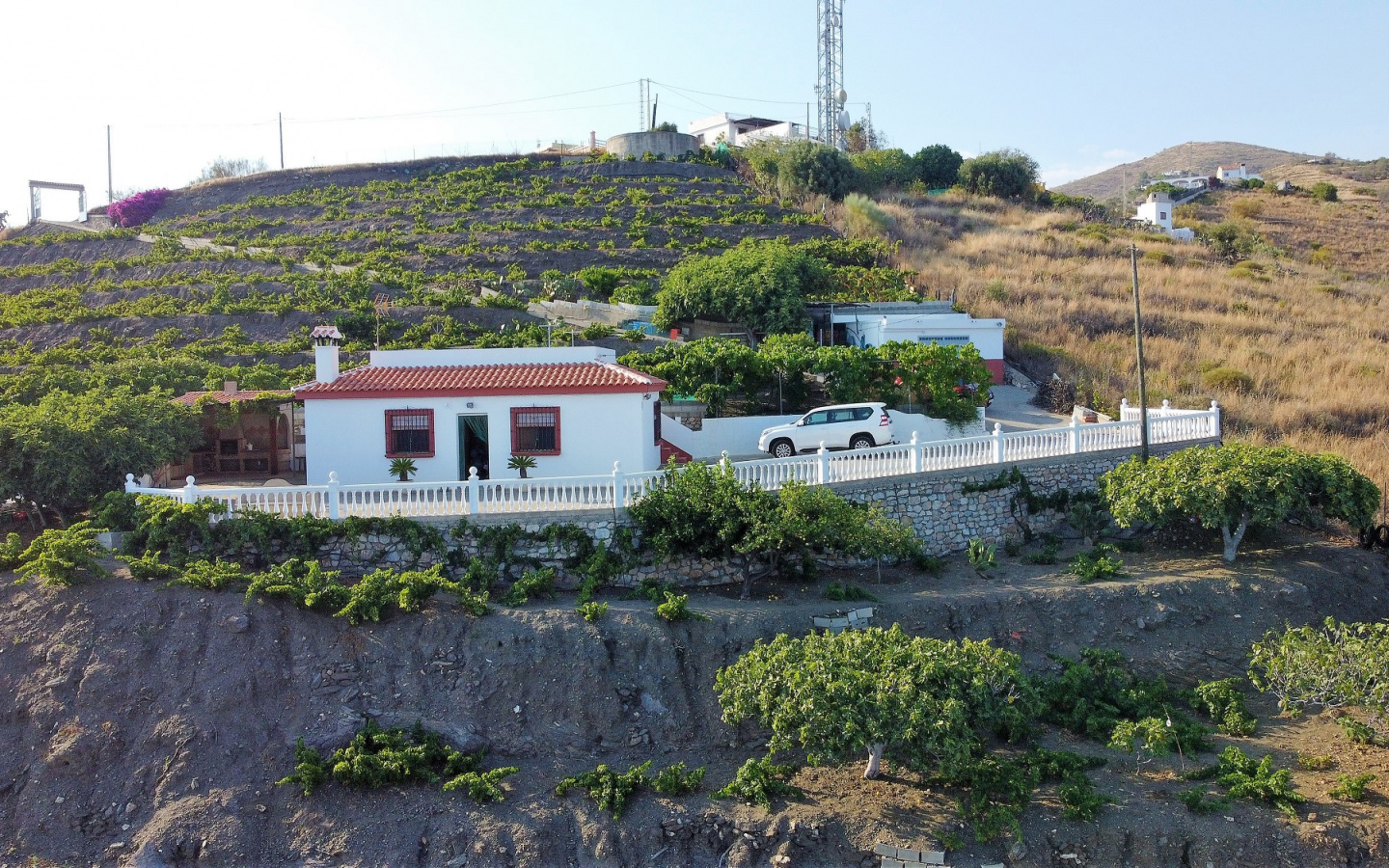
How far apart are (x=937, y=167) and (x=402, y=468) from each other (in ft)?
187

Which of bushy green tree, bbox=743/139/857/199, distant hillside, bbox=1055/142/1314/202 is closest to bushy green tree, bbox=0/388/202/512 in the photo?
bushy green tree, bbox=743/139/857/199

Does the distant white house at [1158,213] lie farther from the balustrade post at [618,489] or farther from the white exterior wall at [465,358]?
the balustrade post at [618,489]

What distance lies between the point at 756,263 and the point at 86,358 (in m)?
22.9

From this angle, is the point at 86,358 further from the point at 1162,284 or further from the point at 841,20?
the point at 841,20

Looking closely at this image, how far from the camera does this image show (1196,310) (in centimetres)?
3981

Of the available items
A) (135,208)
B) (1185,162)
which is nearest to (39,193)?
(135,208)

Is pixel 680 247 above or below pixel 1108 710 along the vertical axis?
above

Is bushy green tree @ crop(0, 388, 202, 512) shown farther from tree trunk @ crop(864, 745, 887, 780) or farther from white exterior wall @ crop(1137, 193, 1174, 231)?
white exterior wall @ crop(1137, 193, 1174, 231)

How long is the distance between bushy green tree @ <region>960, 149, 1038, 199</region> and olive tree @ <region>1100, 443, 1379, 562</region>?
50573 millimetres

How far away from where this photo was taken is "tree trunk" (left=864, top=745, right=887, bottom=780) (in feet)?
43.7

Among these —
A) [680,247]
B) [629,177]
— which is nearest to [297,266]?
[680,247]

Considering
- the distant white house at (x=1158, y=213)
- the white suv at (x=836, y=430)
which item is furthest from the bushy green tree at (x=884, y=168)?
the white suv at (x=836, y=430)

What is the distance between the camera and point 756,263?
34125 mm

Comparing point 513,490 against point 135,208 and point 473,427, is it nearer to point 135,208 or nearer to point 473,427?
point 473,427
